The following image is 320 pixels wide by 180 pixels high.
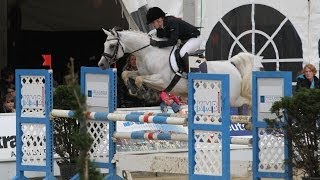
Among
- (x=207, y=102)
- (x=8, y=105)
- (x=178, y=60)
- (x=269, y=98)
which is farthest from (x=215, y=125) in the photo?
(x=8, y=105)

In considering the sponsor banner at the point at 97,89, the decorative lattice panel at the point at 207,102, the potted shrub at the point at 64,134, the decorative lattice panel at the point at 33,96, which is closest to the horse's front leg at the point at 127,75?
the sponsor banner at the point at 97,89

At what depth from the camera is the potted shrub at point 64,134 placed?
1080 cm

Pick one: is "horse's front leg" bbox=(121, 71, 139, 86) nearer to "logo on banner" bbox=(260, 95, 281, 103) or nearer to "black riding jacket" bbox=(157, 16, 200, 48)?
"black riding jacket" bbox=(157, 16, 200, 48)

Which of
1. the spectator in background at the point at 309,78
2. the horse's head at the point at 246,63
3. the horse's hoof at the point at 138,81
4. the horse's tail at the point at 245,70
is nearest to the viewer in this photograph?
the horse's hoof at the point at 138,81

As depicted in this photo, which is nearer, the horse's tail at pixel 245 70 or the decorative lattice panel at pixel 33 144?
the decorative lattice panel at pixel 33 144

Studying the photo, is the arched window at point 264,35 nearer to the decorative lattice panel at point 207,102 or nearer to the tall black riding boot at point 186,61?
the tall black riding boot at point 186,61

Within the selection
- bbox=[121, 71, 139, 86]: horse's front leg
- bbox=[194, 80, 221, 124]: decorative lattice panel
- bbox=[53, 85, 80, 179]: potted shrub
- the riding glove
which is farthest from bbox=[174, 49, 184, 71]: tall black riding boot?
bbox=[194, 80, 221, 124]: decorative lattice panel

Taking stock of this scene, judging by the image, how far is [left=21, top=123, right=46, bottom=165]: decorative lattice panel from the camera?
10391 millimetres

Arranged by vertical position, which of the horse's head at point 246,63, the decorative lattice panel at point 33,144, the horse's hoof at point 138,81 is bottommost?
the decorative lattice panel at point 33,144

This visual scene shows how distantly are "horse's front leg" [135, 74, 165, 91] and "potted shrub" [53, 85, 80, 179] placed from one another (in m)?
0.95

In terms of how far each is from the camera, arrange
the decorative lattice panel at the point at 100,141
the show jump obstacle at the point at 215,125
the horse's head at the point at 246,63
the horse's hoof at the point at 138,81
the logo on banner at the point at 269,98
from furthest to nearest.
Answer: the horse's head at the point at 246,63
the horse's hoof at the point at 138,81
the decorative lattice panel at the point at 100,141
the logo on banner at the point at 269,98
the show jump obstacle at the point at 215,125

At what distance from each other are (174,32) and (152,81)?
24.3 inches

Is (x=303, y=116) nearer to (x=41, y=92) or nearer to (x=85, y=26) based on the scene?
(x=41, y=92)

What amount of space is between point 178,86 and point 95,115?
1273 millimetres
